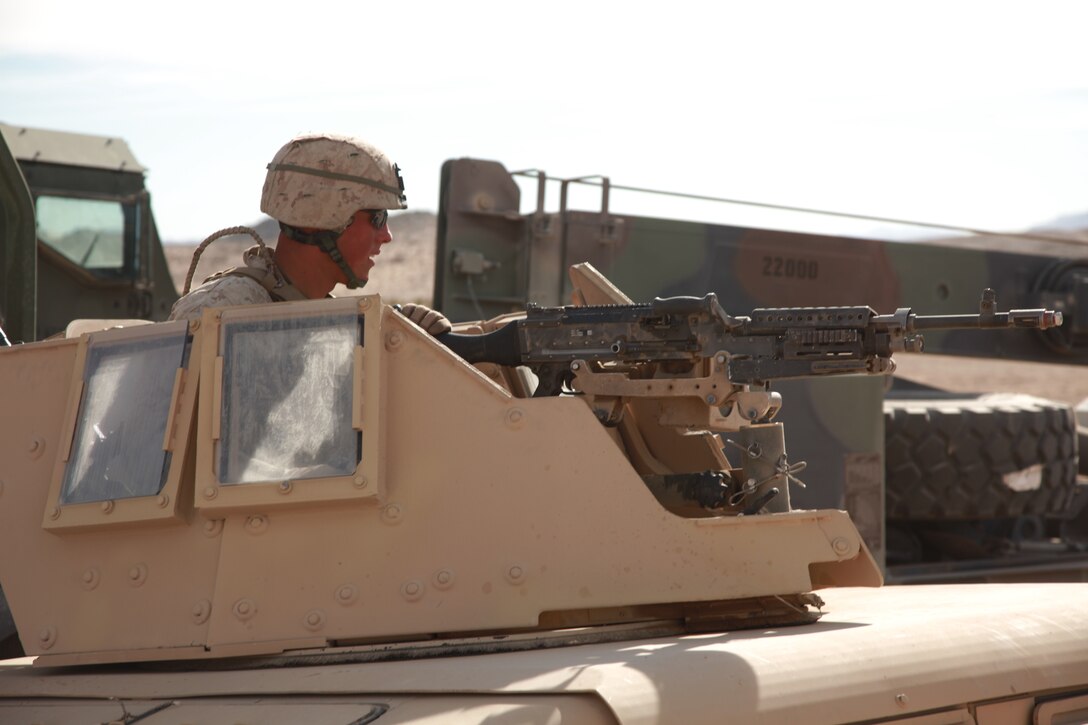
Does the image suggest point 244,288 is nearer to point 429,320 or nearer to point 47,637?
point 429,320

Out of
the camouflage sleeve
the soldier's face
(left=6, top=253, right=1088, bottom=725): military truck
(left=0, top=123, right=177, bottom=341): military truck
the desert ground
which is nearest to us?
(left=6, top=253, right=1088, bottom=725): military truck

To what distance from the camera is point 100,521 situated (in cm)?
345

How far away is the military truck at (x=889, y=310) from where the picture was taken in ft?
22.5

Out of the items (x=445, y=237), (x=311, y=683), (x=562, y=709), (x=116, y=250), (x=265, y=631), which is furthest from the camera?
(x=116, y=250)

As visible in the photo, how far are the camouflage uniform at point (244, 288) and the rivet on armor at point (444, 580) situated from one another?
2.75ft

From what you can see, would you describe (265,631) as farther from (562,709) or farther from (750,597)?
(750,597)

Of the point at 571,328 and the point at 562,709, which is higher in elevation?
the point at 571,328

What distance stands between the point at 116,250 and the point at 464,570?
6630 mm

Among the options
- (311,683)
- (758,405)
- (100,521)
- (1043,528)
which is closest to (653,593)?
(758,405)

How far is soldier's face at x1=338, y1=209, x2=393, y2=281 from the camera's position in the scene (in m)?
4.05

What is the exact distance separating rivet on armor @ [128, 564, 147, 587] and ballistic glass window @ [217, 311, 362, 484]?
325mm

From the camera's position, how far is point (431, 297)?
79.2 feet

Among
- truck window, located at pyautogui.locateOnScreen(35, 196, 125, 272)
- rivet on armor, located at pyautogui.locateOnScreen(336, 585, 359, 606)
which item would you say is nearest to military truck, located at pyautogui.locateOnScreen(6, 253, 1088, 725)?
rivet on armor, located at pyautogui.locateOnScreen(336, 585, 359, 606)

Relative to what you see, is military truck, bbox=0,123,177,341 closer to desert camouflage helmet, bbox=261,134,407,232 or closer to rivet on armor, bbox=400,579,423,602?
desert camouflage helmet, bbox=261,134,407,232
